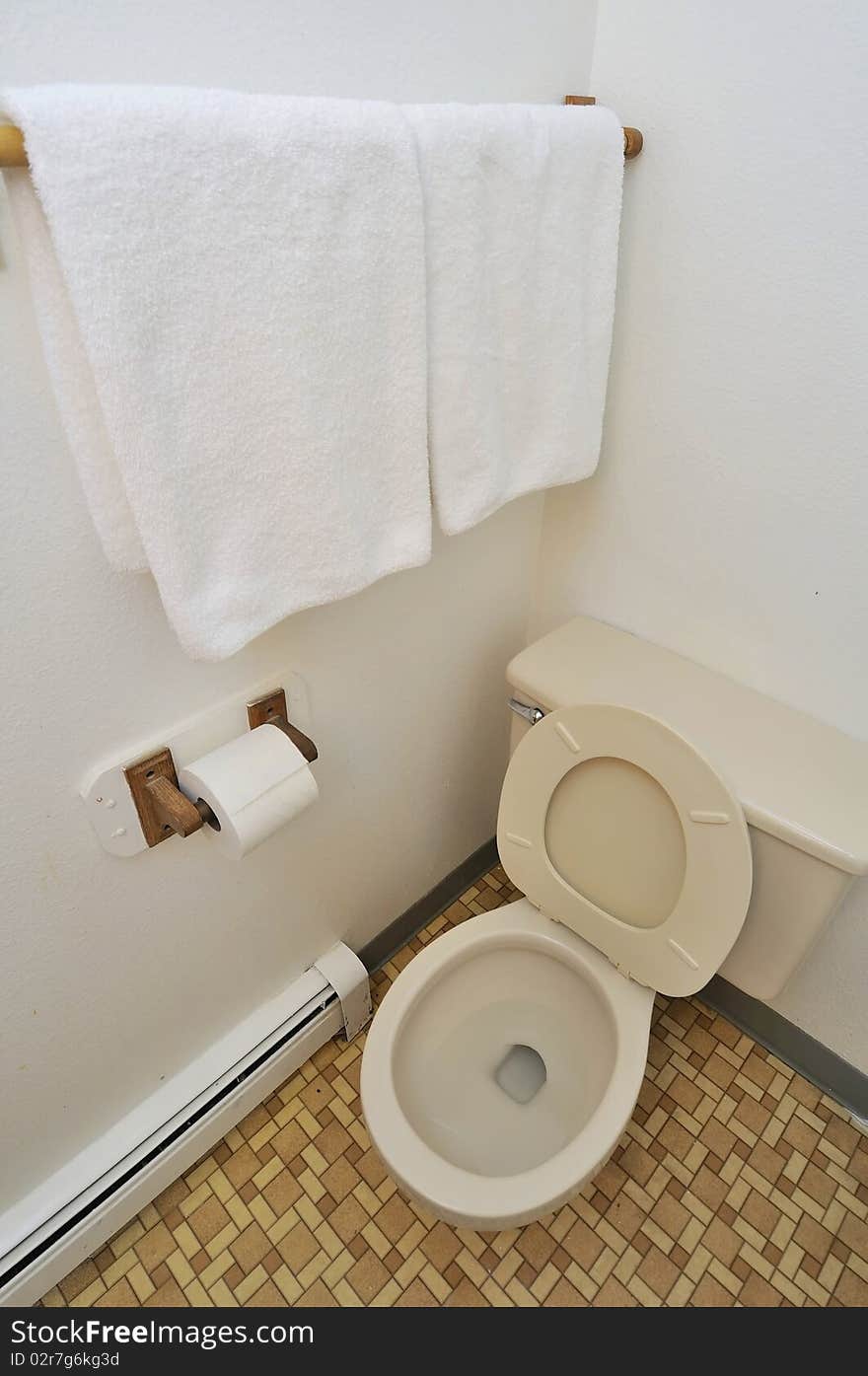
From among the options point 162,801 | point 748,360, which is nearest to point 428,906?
point 162,801

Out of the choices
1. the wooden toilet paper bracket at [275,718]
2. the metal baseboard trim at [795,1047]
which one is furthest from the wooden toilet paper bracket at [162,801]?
the metal baseboard trim at [795,1047]

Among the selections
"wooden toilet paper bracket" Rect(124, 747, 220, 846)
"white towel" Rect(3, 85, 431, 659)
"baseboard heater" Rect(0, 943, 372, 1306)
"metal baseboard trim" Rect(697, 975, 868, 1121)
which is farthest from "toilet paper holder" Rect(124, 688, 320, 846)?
"metal baseboard trim" Rect(697, 975, 868, 1121)

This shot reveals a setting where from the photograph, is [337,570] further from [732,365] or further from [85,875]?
[732,365]

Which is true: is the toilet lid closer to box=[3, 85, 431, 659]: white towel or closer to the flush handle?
the flush handle

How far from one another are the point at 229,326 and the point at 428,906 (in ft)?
4.16

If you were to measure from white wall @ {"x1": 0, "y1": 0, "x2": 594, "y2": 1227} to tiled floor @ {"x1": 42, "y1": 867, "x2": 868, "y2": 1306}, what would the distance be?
0.79 ft

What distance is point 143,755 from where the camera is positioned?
2.86ft

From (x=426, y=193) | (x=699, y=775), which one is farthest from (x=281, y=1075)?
(x=426, y=193)

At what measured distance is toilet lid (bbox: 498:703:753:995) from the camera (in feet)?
3.20

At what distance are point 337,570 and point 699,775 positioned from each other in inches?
21.3

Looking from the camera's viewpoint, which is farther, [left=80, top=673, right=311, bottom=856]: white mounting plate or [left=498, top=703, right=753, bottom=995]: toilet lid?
[left=498, top=703, right=753, bottom=995]: toilet lid

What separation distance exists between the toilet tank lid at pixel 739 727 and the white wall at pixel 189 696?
17 cm

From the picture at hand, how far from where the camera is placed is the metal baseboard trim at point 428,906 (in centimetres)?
151

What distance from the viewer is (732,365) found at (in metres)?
0.97
